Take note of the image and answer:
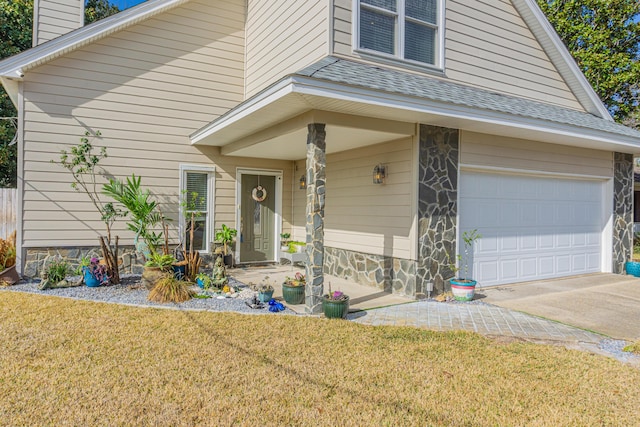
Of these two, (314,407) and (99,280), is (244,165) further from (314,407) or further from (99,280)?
(314,407)

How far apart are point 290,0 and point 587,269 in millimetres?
8735

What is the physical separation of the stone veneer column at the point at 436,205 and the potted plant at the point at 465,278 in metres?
0.21

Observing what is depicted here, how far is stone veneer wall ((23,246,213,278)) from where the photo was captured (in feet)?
24.4

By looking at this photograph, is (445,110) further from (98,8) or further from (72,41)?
(98,8)

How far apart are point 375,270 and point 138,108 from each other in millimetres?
5951

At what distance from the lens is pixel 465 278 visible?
703cm

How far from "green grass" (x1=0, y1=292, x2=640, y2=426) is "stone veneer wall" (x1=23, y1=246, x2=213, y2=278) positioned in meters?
2.93

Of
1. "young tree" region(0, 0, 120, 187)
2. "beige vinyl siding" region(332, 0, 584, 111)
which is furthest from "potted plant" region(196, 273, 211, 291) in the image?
"young tree" region(0, 0, 120, 187)

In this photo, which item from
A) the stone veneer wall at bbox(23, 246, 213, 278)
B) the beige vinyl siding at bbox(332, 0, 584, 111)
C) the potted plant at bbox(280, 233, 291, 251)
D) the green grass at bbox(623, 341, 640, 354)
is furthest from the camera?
the potted plant at bbox(280, 233, 291, 251)

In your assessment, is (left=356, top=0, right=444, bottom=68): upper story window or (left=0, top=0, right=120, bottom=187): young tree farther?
(left=0, top=0, right=120, bottom=187): young tree

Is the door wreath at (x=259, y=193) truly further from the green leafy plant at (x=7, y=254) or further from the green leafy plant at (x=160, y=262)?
the green leafy plant at (x=7, y=254)

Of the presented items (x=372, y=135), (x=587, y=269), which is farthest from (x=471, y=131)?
(x=587, y=269)

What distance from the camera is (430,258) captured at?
21.4ft

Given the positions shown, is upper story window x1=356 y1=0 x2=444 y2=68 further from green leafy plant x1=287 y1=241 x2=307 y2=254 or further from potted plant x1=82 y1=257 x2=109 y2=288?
potted plant x1=82 y1=257 x2=109 y2=288
